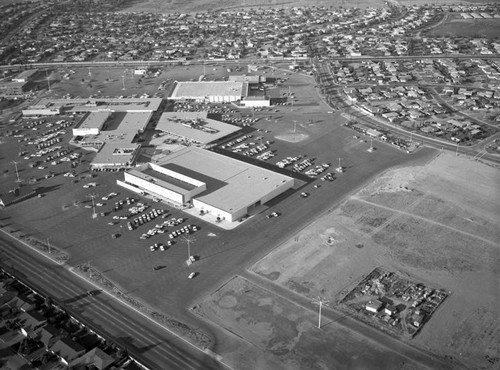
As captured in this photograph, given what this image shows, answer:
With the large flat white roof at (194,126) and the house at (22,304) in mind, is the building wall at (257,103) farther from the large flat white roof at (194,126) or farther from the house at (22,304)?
the house at (22,304)

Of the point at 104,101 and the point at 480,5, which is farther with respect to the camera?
the point at 480,5

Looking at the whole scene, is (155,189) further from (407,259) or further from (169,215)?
(407,259)

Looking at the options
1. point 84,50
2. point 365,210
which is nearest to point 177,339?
point 365,210

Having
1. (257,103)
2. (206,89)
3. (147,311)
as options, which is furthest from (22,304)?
(206,89)

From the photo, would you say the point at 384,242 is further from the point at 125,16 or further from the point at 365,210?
the point at 125,16

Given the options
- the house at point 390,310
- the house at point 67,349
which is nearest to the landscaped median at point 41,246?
the house at point 67,349

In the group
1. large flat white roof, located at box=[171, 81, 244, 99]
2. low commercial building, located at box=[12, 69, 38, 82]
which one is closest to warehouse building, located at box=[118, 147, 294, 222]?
large flat white roof, located at box=[171, 81, 244, 99]

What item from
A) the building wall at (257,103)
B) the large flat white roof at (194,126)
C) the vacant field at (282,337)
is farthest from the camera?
the building wall at (257,103)
